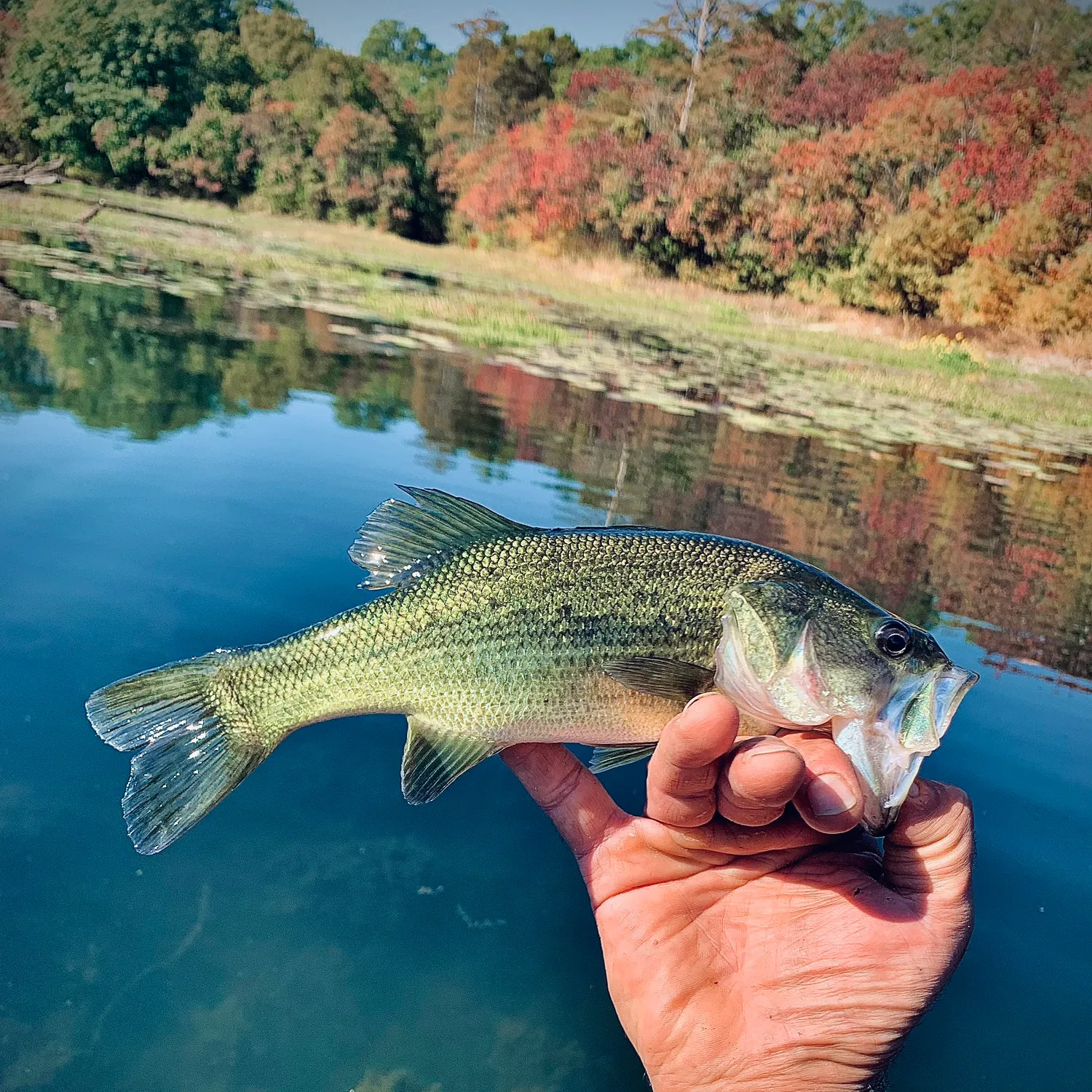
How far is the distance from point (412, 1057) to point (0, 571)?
3.22m

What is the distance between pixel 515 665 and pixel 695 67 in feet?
152

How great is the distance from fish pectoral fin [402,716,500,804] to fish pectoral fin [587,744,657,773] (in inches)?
11.4

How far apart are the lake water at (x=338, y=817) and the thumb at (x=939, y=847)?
811mm

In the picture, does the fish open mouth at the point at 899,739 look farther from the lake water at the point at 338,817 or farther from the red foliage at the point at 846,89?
the red foliage at the point at 846,89

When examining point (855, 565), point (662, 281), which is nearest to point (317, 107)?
point (662, 281)

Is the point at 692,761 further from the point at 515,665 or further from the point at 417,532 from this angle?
the point at 417,532

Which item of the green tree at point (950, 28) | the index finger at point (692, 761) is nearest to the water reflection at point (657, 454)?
the index finger at point (692, 761)

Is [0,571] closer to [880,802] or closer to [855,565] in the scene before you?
[880,802]

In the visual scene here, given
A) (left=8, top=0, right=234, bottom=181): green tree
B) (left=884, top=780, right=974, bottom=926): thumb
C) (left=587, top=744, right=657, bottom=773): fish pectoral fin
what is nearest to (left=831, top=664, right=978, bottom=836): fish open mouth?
(left=884, top=780, right=974, bottom=926): thumb

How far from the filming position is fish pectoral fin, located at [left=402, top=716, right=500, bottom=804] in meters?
2.41

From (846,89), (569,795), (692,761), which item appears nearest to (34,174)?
(569,795)

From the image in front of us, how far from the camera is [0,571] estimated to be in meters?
4.18

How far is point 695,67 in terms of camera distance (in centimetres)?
4144

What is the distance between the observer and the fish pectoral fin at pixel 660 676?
221cm
